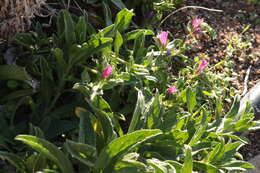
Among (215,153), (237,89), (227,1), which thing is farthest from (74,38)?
(227,1)

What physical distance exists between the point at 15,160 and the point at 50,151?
0.16 m

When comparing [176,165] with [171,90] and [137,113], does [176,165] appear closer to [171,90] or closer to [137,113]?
[137,113]

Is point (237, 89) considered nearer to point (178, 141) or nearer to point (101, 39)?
point (178, 141)

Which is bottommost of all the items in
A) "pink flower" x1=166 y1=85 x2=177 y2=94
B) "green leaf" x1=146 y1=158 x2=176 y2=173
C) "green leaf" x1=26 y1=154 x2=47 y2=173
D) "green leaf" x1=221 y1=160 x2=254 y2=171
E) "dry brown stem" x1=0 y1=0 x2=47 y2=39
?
"green leaf" x1=221 y1=160 x2=254 y2=171

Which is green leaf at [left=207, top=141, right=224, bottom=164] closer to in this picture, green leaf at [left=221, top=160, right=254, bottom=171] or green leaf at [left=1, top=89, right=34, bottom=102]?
green leaf at [left=221, top=160, right=254, bottom=171]

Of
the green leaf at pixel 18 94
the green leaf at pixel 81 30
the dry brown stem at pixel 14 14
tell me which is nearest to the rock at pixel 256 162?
the green leaf at pixel 81 30

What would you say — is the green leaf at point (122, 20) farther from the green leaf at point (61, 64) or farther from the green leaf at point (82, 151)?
the green leaf at point (82, 151)

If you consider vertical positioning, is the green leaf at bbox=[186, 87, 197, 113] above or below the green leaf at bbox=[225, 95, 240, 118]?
above

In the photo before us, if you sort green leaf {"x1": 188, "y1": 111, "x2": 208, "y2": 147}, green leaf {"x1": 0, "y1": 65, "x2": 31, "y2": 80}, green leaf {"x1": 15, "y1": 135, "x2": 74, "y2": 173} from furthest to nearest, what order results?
green leaf {"x1": 188, "y1": 111, "x2": 208, "y2": 147} → green leaf {"x1": 0, "y1": 65, "x2": 31, "y2": 80} → green leaf {"x1": 15, "y1": 135, "x2": 74, "y2": 173}

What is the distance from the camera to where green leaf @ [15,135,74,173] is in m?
1.37

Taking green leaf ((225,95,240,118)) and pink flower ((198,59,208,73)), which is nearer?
green leaf ((225,95,240,118))

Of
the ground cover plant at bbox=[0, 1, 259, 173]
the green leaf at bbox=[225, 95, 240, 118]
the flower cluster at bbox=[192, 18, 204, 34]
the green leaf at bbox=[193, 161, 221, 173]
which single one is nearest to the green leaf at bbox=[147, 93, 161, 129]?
the ground cover plant at bbox=[0, 1, 259, 173]

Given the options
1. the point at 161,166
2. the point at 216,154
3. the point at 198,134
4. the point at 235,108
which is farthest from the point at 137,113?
the point at 235,108

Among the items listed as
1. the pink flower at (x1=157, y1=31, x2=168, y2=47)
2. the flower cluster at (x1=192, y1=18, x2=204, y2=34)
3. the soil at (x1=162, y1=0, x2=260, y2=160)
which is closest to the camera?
the pink flower at (x1=157, y1=31, x2=168, y2=47)
